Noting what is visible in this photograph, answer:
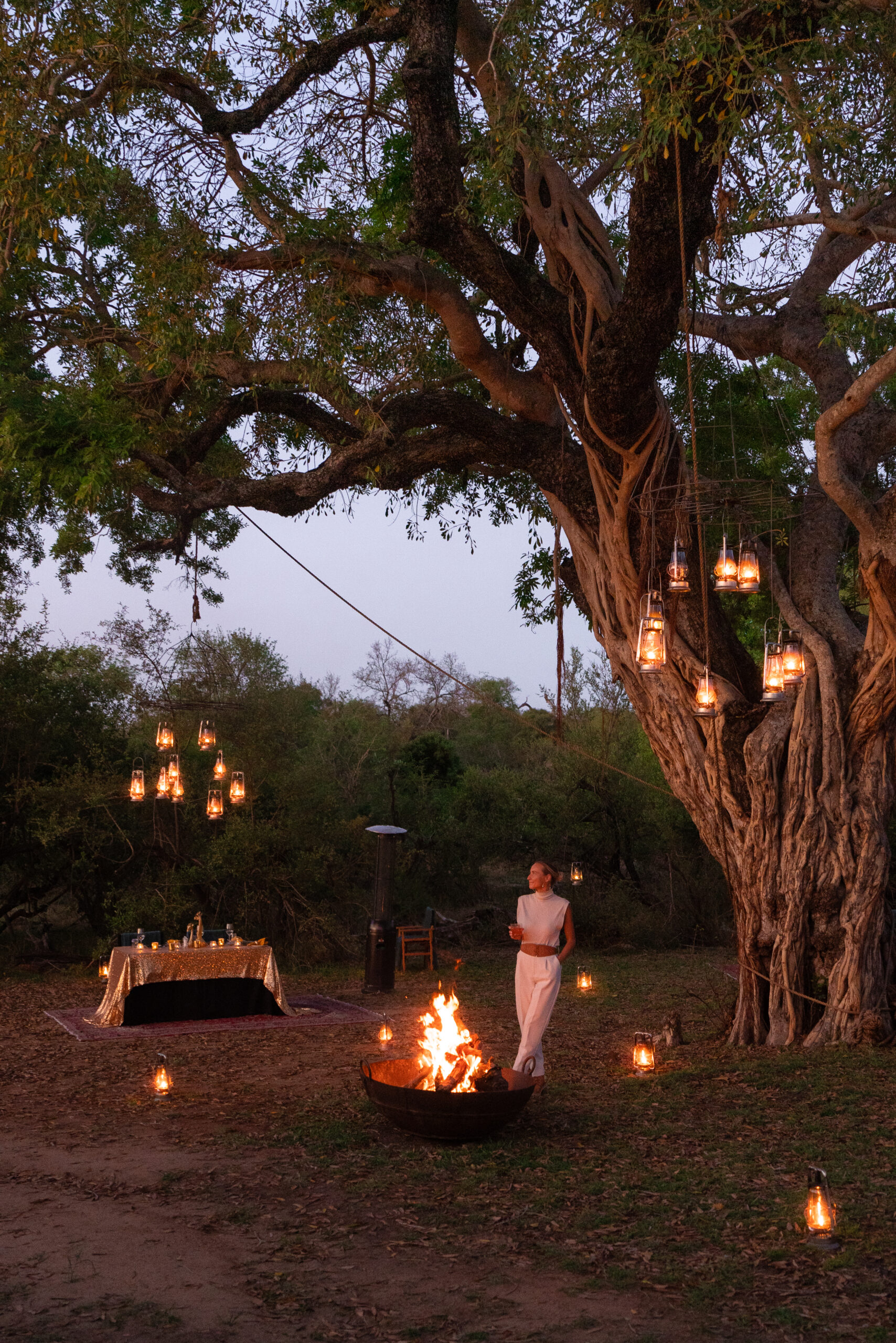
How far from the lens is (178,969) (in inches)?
365

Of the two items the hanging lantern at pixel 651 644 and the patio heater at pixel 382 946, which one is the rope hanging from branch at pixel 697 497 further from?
the patio heater at pixel 382 946

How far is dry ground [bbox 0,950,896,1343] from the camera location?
3.46 metres

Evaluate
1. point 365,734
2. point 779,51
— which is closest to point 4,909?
point 365,734

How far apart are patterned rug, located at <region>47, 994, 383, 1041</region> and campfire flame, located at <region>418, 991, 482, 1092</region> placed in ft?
11.9

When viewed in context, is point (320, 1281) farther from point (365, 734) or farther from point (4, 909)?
point (365, 734)

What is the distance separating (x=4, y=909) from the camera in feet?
44.3

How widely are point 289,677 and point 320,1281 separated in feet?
45.6

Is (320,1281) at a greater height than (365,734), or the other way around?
(365,734)

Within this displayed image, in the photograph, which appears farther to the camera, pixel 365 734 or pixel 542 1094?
pixel 365 734

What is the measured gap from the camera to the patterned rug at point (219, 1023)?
873cm

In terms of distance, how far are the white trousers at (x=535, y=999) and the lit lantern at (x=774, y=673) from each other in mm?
1929

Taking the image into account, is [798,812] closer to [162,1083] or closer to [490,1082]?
[490,1082]

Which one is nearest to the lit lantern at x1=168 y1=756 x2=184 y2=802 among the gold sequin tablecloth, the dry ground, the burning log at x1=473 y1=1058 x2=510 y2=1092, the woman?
the gold sequin tablecloth

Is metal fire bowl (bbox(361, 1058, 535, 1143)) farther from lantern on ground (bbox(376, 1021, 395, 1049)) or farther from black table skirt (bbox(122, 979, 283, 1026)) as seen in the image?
black table skirt (bbox(122, 979, 283, 1026))
